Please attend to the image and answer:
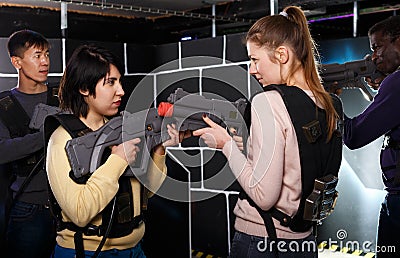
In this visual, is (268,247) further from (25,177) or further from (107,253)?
(25,177)

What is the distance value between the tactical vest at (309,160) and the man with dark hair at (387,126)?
38cm

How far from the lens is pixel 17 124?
248 cm

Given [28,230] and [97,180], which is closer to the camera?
[97,180]

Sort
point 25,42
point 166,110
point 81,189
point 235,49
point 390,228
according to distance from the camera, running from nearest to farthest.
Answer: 1. point 81,189
2. point 166,110
3. point 390,228
4. point 25,42
5. point 235,49

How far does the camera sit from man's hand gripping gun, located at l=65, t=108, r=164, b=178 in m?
1.60

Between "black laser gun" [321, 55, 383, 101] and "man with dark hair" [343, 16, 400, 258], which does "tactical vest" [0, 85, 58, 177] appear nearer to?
"black laser gun" [321, 55, 383, 101]

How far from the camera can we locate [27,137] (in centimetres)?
240

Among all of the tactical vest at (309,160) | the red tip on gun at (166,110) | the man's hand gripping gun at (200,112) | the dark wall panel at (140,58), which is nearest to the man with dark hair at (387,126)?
the tactical vest at (309,160)

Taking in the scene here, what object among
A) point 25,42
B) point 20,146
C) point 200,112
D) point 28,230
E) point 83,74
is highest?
point 25,42

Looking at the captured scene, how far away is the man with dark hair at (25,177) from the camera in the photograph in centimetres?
238

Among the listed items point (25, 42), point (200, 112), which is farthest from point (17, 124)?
point (200, 112)

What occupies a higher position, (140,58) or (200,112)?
(140,58)

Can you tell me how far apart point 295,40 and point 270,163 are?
38 cm

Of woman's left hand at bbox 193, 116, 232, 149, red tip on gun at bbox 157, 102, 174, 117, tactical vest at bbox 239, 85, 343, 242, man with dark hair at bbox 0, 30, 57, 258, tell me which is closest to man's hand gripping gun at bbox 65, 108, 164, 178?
red tip on gun at bbox 157, 102, 174, 117
